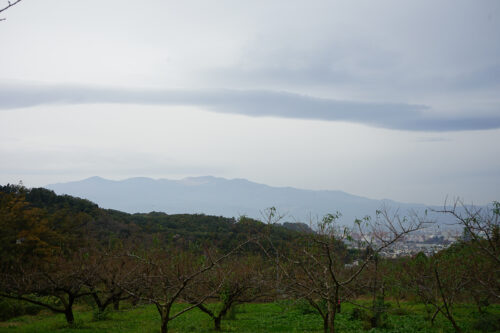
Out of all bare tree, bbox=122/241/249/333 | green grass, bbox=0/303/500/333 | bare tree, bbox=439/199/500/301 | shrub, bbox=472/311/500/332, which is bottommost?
green grass, bbox=0/303/500/333

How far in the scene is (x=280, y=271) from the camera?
51.2 feet

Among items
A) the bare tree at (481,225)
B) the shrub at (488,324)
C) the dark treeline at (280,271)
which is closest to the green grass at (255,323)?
the shrub at (488,324)

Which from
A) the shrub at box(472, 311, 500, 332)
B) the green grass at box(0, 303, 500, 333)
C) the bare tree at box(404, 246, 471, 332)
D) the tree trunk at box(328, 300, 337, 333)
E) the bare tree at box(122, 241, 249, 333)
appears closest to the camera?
the tree trunk at box(328, 300, 337, 333)

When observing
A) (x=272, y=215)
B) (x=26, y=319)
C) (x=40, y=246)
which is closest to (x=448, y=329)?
(x=272, y=215)

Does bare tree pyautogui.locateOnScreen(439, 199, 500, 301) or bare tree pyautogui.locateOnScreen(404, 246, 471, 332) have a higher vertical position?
bare tree pyautogui.locateOnScreen(439, 199, 500, 301)

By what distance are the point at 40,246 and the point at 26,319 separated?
20.3 ft

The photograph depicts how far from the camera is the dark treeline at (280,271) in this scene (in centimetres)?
1042

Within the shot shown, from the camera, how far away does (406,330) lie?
556 inches

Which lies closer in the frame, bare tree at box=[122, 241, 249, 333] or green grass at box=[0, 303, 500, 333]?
bare tree at box=[122, 241, 249, 333]

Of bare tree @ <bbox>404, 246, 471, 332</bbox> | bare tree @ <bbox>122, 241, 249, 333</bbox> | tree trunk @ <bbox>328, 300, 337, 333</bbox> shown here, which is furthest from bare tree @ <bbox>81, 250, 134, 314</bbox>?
bare tree @ <bbox>404, 246, 471, 332</bbox>

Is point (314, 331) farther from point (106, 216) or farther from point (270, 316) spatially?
point (106, 216)

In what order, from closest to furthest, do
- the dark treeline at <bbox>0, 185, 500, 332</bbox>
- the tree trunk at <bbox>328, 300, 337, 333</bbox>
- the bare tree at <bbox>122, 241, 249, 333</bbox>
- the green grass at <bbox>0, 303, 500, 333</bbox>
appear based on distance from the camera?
the tree trunk at <bbox>328, 300, 337, 333</bbox>, the dark treeline at <bbox>0, 185, 500, 332</bbox>, the bare tree at <bbox>122, 241, 249, 333</bbox>, the green grass at <bbox>0, 303, 500, 333</bbox>

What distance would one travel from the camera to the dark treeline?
10.4 m

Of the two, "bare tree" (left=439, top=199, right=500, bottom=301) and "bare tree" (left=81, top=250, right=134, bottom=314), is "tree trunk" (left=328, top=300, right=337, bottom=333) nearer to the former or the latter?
"bare tree" (left=439, top=199, right=500, bottom=301)
